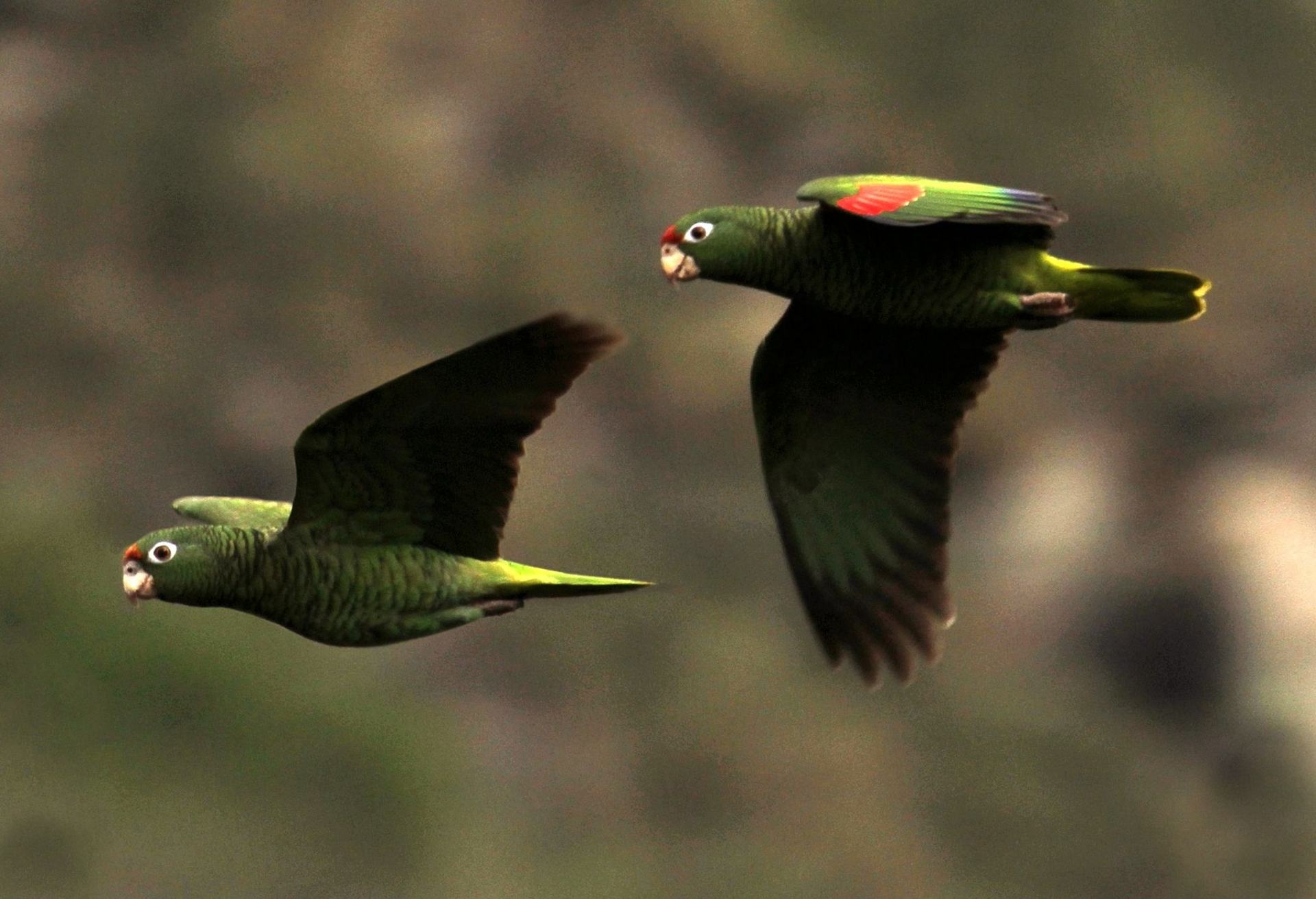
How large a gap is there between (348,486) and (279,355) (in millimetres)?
19393

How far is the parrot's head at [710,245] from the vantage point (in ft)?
24.5

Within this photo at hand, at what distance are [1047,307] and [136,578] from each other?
9.91 ft

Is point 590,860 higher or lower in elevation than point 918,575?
lower

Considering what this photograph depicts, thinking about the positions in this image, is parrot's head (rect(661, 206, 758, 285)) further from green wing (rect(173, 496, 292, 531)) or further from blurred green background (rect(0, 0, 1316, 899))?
blurred green background (rect(0, 0, 1316, 899))

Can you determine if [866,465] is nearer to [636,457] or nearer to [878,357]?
[878,357]

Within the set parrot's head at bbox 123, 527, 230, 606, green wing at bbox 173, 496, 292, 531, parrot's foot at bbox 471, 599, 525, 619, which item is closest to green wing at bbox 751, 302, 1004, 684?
parrot's foot at bbox 471, 599, 525, 619

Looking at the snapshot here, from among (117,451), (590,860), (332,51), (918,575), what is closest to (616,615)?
(590,860)

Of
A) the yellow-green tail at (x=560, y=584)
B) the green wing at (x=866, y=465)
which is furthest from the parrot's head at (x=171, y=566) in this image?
the green wing at (x=866, y=465)

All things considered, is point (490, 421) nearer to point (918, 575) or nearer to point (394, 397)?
point (394, 397)

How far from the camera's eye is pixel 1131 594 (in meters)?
26.0

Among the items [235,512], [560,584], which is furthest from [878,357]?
[235,512]

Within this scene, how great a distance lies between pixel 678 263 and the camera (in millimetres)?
7492

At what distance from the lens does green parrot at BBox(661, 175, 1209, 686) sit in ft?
24.5

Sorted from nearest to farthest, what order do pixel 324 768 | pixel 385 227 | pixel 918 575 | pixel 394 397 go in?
pixel 394 397 → pixel 918 575 → pixel 324 768 → pixel 385 227
